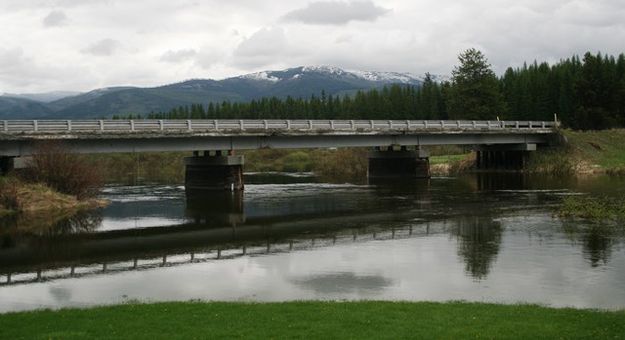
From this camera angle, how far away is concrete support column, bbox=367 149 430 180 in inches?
3342

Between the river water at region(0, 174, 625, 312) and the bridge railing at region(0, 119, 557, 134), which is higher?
the bridge railing at region(0, 119, 557, 134)

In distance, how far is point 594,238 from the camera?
1342 inches

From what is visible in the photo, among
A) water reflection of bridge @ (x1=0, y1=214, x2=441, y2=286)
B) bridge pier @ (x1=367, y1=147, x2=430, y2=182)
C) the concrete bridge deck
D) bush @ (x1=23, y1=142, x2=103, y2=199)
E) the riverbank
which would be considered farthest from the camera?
bridge pier @ (x1=367, y1=147, x2=430, y2=182)

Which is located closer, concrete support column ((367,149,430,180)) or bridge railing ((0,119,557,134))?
bridge railing ((0,119,557,134))

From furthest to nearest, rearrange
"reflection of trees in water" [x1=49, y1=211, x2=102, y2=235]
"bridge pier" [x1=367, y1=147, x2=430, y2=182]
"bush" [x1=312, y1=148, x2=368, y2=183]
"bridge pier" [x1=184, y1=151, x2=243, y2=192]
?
"bush" [x1=312, y1=148, x2=368, y2=183] → "bridge pier" [x1=367, y1=147, x2=430, y2=182] → "bridge pier" [x1=184, y1=151, x2=243, y2=192] → "reflection of trees in water" [x1=49, y1=211, x2=102, y2=235]

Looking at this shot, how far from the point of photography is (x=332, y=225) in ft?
145

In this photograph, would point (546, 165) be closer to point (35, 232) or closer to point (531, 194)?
point (531, 194)

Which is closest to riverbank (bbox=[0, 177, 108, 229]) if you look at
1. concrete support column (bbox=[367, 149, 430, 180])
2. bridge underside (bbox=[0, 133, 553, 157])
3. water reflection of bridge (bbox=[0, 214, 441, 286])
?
bridge underside (bbox=[0, 133, 553, 157])

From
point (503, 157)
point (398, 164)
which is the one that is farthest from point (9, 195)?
point (503, 157)

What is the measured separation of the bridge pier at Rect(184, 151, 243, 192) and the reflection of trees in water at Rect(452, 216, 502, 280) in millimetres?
30791

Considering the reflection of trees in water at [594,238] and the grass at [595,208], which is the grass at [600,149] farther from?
the reflection of trees in water at [594,238]

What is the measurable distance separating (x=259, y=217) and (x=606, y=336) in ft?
114

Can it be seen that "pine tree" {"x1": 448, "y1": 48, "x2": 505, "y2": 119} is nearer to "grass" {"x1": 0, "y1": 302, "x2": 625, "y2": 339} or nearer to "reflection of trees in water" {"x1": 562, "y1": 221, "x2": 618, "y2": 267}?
"reflection of trees in water" {"x1": 562, "y1": 221, "x2": 618, "y2": 267}

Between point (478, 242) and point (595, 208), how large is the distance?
47.8 feet
